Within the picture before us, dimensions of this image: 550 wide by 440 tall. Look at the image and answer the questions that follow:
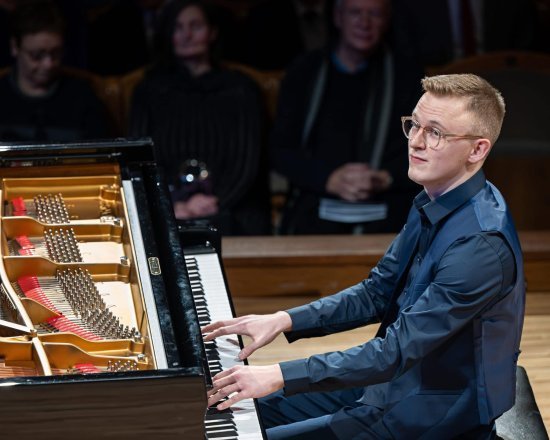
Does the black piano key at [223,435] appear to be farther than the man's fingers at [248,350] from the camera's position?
No

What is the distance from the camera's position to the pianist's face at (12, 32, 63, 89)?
466 cm

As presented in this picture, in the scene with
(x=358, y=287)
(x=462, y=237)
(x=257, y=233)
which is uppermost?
(x=462, y=237)

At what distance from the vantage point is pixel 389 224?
4598 millimetres

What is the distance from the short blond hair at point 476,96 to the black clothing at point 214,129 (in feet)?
7.81

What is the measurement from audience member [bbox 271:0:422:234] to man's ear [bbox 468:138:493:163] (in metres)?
2.09

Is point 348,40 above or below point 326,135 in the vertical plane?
above

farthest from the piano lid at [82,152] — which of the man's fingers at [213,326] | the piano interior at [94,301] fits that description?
the man's fingers at [213,326]

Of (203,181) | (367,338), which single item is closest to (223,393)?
(367,338)

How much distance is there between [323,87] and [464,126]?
2.29 m

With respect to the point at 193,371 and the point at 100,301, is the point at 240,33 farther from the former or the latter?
the point at 193,371

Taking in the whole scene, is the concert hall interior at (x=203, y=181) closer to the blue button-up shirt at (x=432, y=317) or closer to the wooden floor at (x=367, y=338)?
the wooden floor at (x=367, y=338)

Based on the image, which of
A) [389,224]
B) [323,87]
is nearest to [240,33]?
[323,87]

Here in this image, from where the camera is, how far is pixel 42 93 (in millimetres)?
4785

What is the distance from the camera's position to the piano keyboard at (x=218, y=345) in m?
2.37
